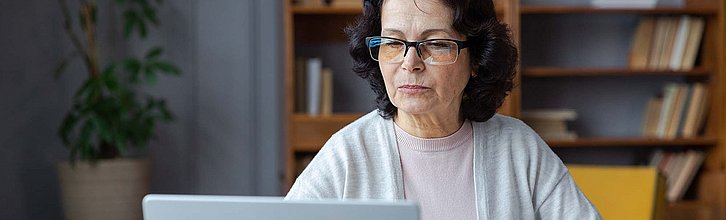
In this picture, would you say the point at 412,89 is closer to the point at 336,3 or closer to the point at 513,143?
the point at 513,143

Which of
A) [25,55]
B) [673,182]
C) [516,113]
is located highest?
[25,55]

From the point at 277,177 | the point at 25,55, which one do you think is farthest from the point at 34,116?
the point at 277,177

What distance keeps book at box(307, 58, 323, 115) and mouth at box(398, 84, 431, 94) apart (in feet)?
9.59

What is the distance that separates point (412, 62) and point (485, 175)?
234 millimetres

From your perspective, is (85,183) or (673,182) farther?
(673,182)

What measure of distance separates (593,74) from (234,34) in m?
1.62

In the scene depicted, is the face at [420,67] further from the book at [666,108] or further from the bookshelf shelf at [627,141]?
the book at [666,108]

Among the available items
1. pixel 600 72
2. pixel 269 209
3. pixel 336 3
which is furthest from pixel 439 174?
pixel 600 72

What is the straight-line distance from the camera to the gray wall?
15.5 feet

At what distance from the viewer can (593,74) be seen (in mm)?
4742

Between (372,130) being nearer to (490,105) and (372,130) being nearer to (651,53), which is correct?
(490,105)

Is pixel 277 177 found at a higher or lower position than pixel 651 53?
lower

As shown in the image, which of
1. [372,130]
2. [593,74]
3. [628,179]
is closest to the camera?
[372,130]

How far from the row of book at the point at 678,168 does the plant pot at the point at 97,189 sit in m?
2.30
